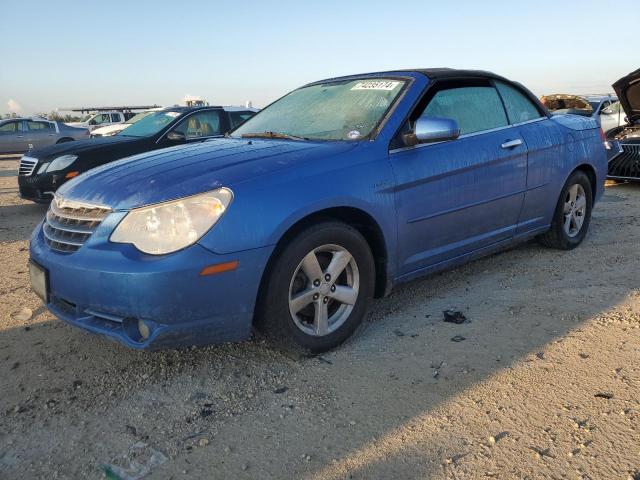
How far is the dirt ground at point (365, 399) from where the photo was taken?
223cm

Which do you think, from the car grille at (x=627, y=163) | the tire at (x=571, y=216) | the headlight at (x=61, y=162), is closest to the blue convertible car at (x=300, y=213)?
the tire at (x=571, y=216)

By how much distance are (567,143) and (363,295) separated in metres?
2.64

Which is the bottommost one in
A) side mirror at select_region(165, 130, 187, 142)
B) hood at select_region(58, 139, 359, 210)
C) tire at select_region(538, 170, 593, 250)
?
tire at select_region(538, 170, 593, 250)

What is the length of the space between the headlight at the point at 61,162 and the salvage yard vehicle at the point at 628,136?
7512mm

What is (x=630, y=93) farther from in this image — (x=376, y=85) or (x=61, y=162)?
(x=61, y=162)

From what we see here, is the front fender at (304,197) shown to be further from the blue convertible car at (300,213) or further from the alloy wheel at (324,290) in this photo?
the alloy wheel at (324,290)

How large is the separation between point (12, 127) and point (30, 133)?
0.56m

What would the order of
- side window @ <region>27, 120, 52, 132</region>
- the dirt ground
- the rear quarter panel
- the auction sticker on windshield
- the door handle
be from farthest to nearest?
side window @ <region>27, 120, 52, 132</region>, the rear quarter panel, the door handle, the auction sticker on windshield, the dirt ground

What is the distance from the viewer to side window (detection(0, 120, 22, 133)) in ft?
61.9

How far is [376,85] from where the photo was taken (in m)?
3.89

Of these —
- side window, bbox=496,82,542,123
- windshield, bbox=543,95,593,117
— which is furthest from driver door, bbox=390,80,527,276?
windshield, bbox=543,95,593,117

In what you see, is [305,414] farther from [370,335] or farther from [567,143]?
[567,143]

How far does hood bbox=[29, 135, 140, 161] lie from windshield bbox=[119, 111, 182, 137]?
1.01ft

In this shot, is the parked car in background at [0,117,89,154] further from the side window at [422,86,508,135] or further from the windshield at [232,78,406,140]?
the side window at [422,86,508,135]
